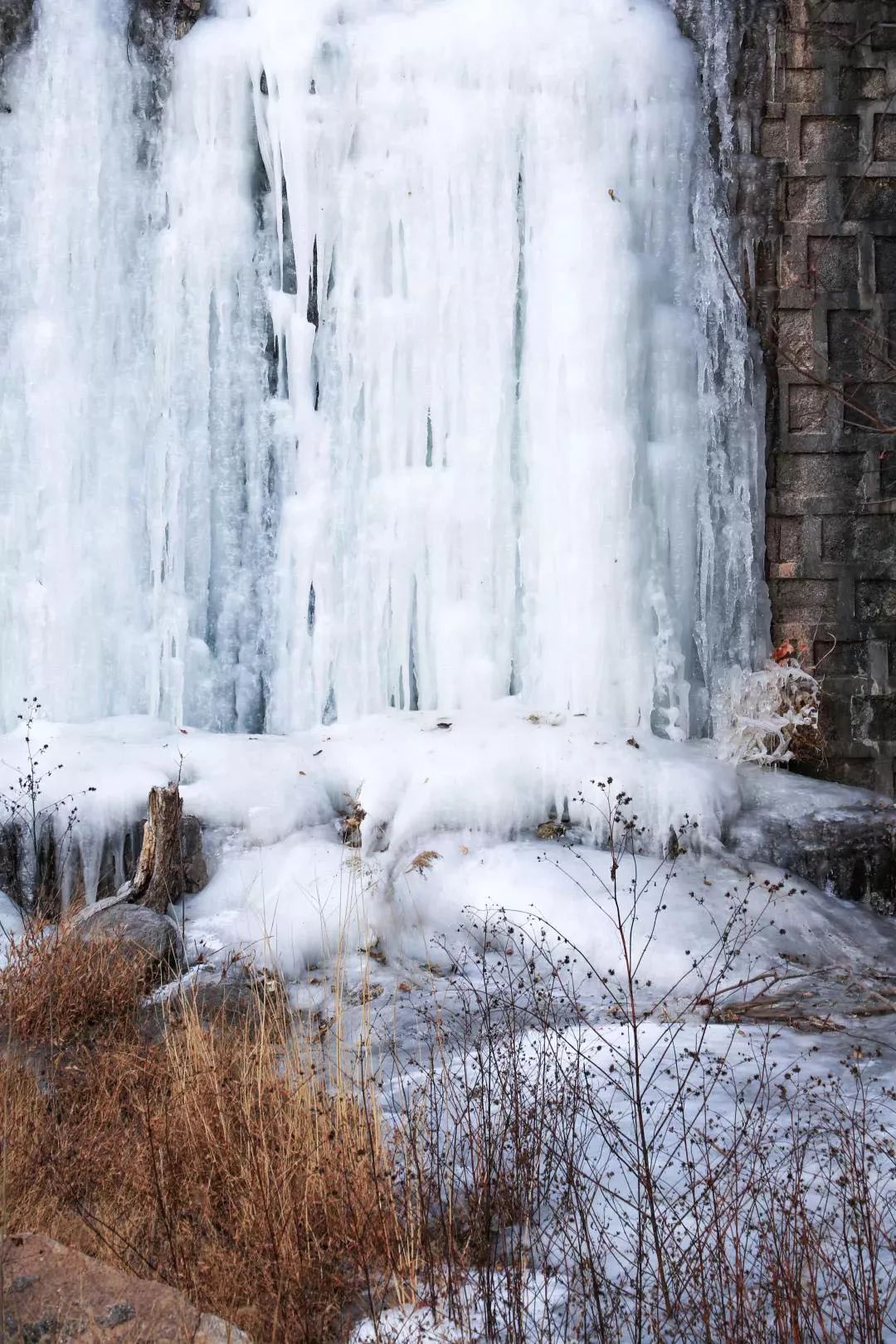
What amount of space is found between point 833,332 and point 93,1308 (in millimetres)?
5901

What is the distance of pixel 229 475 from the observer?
22.8 feet

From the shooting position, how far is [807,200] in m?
6.48

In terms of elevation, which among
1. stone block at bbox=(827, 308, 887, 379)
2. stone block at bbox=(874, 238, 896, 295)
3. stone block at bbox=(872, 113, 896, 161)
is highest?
stone block at bbox=(872, 113, 896, 161)

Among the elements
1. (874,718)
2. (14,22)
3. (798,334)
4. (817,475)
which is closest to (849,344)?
(798,334)

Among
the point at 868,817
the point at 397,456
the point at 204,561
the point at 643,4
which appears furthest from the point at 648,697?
the point at 643,4

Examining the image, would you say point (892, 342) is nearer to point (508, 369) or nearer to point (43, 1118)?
point (508, 369)

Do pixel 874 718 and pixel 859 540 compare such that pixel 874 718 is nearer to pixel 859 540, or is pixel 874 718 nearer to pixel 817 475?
pixel 859 540

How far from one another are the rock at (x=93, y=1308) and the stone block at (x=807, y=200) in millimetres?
6093

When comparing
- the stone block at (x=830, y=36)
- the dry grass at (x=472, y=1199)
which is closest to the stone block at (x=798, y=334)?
the stone block at (x=830, y=36)

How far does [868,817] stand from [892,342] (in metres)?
2.46

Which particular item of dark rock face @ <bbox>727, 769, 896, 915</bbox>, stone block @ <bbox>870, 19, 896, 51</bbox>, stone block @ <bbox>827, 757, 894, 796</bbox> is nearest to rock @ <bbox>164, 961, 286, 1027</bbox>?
dark rock face @ <bbox>727, 769, 896, 915</bbox>

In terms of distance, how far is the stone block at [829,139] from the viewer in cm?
646

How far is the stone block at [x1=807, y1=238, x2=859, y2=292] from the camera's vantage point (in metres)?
6.43

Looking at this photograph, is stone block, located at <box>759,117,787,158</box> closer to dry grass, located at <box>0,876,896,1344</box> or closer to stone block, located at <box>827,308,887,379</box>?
stone block, located at <box>827,308,887,379</box>
